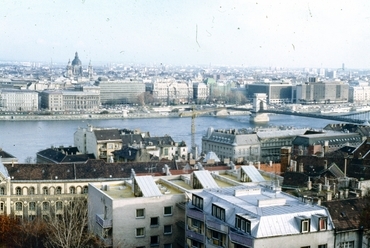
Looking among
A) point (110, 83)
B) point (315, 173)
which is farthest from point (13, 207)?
point (110, 83)

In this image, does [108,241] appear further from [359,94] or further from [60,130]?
[359,94]

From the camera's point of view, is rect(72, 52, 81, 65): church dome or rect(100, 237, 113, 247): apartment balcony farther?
rect(72, 52, 81, 65): church dome

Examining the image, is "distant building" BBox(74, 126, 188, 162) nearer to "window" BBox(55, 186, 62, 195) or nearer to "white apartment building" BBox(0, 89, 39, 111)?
"window" BBox(55, 186, 62, 195)

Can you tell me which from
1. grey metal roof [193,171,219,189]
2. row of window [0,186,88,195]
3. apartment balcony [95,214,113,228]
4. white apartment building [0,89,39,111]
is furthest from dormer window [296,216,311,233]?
white apartment building [0,89,39,111]

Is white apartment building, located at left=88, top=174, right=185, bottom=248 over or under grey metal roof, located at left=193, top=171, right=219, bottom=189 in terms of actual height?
under

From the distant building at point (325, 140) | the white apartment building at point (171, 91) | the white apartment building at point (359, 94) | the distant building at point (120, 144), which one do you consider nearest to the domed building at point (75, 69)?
the white apartment building at point (171, 91)

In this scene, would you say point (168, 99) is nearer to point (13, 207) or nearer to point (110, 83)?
point (110, 83)

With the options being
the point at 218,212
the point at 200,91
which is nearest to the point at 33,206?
the point at 218,212
